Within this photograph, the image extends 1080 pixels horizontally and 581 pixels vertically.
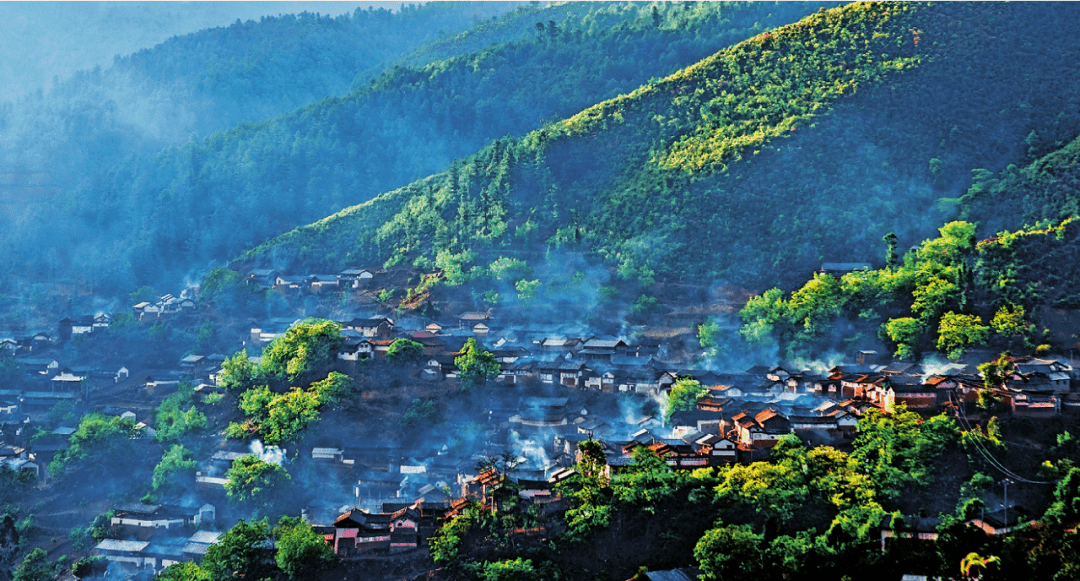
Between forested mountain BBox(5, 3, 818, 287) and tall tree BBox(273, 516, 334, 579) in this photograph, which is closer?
tall tree BBox(273, 516, 334, 579)

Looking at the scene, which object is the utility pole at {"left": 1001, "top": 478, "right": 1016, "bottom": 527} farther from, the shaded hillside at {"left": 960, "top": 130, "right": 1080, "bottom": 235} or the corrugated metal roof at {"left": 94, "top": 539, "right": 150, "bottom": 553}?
the corrugated metal roof at {"left": 94, "top": 539, "right": 150, "bottom": 553}

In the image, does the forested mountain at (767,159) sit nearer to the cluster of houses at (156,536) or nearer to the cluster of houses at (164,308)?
the cluster of houses at (164,308)

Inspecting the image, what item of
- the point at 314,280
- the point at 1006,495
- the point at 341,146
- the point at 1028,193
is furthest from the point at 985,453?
the point at 341,146

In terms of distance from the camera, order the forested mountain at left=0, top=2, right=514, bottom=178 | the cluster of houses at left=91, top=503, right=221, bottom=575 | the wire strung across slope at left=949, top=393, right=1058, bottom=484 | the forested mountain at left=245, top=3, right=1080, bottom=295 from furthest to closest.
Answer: the forested mountain at left=0, top=2, right=514, bottom=178
the forested mountain at left=245, top=3, right=1080, bottom=295
the cluster of houses at left=91, top=503, right=221, bottom=575
the wire strung across slope at left=949, top=393, right=1058, bottom=484

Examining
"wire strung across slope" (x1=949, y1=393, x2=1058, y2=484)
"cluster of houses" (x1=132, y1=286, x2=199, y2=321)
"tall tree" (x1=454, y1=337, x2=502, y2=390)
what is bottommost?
"wire strung across slope" (x1=949, y1=393, x2=1058, y2=484)

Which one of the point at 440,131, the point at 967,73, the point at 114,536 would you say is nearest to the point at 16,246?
the point at 440,131

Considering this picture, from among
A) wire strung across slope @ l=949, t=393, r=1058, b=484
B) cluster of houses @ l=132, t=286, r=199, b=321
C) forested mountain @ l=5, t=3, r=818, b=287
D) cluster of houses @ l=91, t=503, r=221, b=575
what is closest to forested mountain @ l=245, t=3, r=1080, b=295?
cluster of houses @ l=132, t=286, r=199, b=321

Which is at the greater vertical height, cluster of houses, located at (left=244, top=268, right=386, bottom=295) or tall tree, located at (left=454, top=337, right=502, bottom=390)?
cluster of houses, located at (left=244, top=268, right=386, bottom=295)
